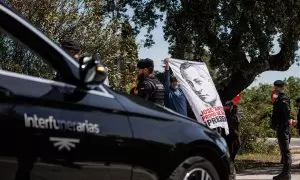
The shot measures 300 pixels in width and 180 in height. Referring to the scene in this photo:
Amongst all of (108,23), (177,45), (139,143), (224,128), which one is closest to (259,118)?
(177,45)

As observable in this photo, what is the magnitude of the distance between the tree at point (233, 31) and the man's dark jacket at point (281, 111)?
589 cm

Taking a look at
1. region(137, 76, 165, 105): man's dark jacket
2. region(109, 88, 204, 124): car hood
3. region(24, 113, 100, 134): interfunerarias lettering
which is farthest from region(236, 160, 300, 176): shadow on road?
region(24, 113, 100, 134): interfunerarias lettering

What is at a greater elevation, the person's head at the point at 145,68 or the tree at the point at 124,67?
the tree at the point at 124,67

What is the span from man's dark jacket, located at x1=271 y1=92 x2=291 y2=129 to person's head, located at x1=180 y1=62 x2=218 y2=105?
116cm

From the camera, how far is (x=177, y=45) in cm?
1767

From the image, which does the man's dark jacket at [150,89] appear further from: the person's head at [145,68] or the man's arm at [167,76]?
the man's arm at [167,76]

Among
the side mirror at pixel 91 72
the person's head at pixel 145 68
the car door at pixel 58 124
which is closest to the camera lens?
the car door at pixel 58 124

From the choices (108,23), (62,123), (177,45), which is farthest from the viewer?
(177,45)

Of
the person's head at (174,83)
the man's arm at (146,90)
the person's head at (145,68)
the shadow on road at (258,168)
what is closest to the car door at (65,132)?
the man's arm at (146,90)

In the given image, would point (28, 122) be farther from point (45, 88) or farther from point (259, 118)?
point (259, 118)

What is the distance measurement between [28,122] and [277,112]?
6686mm

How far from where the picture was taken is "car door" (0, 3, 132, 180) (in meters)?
3.78

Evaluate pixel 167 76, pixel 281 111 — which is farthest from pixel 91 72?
pixel 281 111

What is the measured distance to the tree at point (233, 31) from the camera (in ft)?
51.9
